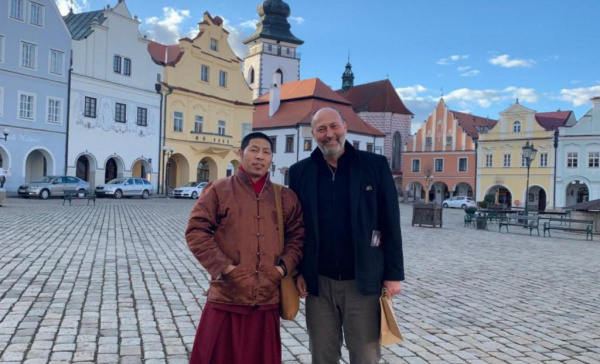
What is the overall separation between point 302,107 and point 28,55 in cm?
2566

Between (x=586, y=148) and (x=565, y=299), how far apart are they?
145 ft

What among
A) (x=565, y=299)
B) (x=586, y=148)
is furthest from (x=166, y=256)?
(x=586, y=148)

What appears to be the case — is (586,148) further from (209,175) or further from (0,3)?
(0,3)

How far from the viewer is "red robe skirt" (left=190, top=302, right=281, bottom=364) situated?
3.16m

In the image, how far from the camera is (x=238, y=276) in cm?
314

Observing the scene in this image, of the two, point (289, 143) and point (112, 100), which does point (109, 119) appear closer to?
point (112, 100)

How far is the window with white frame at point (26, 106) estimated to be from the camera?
30.8m

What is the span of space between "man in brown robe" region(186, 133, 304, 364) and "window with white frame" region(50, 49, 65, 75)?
108 feet

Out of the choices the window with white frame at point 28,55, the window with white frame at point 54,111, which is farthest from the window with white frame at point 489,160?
the window with white frame at point 28,55

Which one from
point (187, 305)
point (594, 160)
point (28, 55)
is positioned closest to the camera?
point (187, 305)

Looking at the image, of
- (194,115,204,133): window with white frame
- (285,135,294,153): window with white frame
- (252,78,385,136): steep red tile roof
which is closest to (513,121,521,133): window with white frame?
(252,78,385,136): steep red tile roof

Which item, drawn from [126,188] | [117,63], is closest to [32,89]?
[117,63]

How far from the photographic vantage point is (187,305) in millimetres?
6301

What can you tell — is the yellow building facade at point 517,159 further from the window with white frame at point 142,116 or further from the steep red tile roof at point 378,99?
the window with white frame at point 142,116
